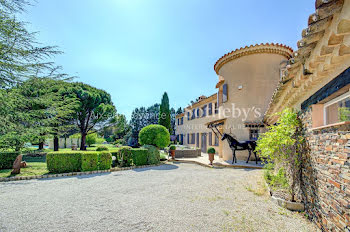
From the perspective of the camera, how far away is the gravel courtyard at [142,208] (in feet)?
10.7

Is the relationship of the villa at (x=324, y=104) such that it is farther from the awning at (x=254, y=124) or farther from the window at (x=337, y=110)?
the awning at (x=254, y=124)

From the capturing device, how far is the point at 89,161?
332 inches

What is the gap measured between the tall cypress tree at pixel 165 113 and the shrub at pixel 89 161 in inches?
710

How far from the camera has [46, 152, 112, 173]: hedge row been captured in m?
8.00

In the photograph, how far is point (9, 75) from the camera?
7.02 meters

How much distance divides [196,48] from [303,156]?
8550 millimetres

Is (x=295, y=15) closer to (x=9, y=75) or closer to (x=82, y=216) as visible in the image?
(x=82, y=216)

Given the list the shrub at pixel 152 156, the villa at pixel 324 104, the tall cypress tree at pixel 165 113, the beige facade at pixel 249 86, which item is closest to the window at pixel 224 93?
the beige facade at pixel 249 86

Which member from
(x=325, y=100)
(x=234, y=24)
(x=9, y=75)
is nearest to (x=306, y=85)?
(x=325, y=100)

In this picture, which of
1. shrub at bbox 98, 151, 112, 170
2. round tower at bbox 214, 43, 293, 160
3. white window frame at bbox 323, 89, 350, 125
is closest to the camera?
white window frame at bbox 323, 89, 350, 125

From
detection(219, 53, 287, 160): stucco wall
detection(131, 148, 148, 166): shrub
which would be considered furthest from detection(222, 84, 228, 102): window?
detection(131, 148, 148, 166): shrub

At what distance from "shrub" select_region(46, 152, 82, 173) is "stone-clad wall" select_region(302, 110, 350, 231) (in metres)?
8.84

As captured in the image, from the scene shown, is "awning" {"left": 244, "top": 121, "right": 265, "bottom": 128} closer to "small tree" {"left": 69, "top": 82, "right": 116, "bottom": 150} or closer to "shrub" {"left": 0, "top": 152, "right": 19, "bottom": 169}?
"shrub" {"left": 0, "top": 152, "right": 19, "bottom": 169}

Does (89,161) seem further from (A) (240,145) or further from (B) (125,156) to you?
(A) (240,145)
